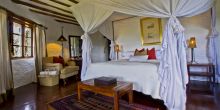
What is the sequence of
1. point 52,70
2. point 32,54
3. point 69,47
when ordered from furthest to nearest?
1. point 69,47
2. point 32,54
3. point 52,70

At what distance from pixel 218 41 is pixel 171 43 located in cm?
240

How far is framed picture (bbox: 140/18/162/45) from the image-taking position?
5.09m

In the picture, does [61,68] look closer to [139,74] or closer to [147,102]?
[139,74]

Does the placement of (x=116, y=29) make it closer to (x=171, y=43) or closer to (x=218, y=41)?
(x=218, y=41)

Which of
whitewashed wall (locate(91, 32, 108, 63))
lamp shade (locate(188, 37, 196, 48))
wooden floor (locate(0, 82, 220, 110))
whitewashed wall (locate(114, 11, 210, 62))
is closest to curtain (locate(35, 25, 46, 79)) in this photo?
wooden floor (locate(0, 82, 220, 110))

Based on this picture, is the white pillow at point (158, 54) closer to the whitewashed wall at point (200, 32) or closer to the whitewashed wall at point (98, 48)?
the whitewashed wall at point (200, 32)

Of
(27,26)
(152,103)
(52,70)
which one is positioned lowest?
(152,103)

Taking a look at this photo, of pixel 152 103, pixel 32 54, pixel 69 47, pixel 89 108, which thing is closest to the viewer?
pixel 89 108

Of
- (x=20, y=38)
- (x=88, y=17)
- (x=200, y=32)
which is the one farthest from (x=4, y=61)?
(x=200, y=32)

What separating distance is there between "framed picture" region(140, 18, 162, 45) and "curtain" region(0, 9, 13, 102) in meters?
4.27

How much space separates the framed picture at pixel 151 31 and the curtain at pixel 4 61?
14.0 feet

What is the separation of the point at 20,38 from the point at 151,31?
4589 millimetres

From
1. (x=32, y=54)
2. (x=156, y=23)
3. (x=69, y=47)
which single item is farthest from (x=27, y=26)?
(x=156, y=23)

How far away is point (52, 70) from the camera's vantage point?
4.92m
